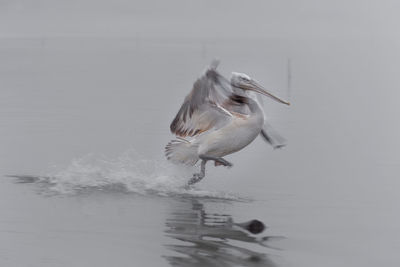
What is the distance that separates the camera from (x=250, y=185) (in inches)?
515

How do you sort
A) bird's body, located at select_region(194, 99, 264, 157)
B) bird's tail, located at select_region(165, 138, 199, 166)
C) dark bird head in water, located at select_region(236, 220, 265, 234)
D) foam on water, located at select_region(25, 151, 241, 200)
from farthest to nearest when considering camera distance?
1. bird's tail, located at select_region(165, 138, 199, 166)
2. foam on water, located at select_region(25, 151, 241, 200)
3. bird's body, located at select_region(194, 99, 264, 157)
4. dark bird head in water, located at select_region(236, 220, 265, 234)

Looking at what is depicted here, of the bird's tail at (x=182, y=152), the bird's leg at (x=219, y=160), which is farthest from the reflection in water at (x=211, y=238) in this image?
the bird's tail at (x=182, y=152)

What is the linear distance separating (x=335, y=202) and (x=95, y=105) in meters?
14.4

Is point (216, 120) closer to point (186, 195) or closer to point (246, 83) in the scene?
point (246, 83)

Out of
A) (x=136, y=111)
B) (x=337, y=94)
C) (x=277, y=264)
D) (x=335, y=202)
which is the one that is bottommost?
(x=277, y=264)

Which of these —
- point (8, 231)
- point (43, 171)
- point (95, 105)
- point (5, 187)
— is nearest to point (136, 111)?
point (95, 105)

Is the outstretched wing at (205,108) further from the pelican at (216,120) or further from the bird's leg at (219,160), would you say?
the bird's leg at (219,160)

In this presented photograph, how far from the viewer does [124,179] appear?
1296cm

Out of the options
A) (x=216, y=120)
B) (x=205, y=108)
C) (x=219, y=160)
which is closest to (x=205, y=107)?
(x=205, y=108)

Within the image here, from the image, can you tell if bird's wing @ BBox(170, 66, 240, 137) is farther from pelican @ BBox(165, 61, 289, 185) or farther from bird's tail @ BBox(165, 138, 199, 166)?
bird's tail @ BBox(165, 138, 199, 166)

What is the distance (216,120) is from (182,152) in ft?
2.34

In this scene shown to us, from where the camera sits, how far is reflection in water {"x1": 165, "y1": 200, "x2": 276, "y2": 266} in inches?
343

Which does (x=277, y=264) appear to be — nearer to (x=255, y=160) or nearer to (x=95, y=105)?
(x=255, y=160)

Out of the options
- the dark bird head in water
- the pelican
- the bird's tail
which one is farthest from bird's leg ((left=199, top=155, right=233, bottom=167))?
the dark bird head in water
